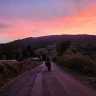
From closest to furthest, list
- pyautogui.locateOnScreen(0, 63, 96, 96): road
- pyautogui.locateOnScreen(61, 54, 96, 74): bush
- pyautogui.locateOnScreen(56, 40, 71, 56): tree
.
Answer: pyautogui.locateOnScreen(0, 63, 96, 96): road, pyautogui.locateOnScreen(61, 54, 96, 74): bush, pyautogui.locateOnScreen(56, 40, 71, 56): tree

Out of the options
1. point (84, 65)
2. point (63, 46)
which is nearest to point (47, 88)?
point (84, 65)

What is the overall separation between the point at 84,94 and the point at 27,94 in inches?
125

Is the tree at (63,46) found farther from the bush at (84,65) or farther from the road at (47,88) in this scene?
the road at (47,88)

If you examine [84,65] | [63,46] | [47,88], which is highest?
[63,46]

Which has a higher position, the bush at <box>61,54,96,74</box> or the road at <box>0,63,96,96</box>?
the road at <box>0,63,96,96</box>

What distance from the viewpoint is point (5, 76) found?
29094mm

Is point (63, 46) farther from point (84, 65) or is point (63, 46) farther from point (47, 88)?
point (47, 88)


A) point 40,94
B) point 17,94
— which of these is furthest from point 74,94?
point 17,94

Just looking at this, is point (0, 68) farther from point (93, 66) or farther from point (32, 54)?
point (32, 54)

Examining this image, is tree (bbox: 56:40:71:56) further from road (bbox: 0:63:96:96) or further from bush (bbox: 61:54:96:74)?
road (bbox: 0:63:96:96)

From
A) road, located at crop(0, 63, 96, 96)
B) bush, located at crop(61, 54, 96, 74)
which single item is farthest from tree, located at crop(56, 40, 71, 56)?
road, located at crop(0, 63, 96, 96)

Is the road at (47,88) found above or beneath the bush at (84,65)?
above

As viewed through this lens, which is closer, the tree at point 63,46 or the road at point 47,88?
the road at point 47,88

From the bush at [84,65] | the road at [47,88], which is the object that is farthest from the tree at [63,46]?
the road at [47,88]
